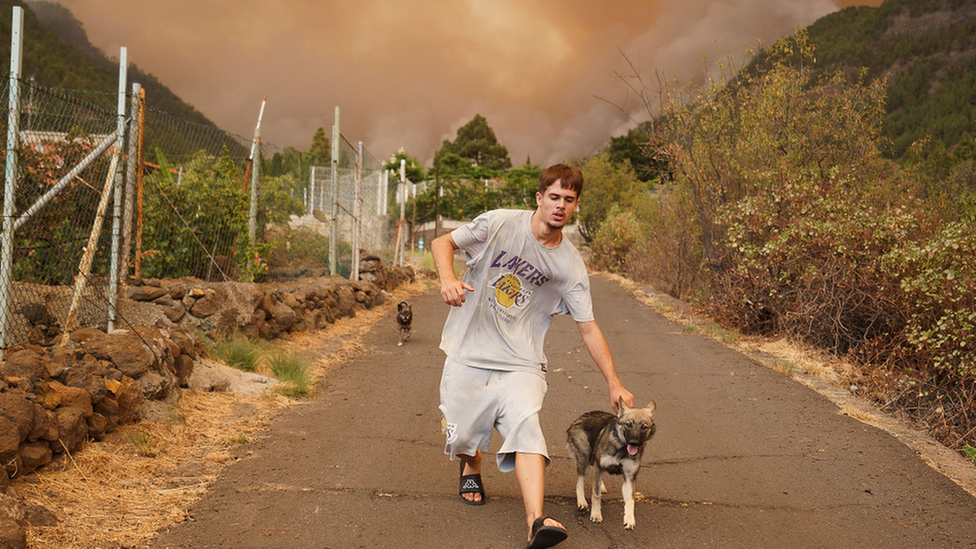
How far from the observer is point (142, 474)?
215 inches

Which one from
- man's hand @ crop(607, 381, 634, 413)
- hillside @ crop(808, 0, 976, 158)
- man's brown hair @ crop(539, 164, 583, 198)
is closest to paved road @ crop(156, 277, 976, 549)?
man's hand @ crop(607, 381, 634, 413)

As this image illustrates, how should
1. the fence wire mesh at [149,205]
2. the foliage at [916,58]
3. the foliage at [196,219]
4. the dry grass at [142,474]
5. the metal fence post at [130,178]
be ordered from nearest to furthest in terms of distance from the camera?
the dry grass at [142,474]
the fence wire mesh at [149,205]
the metal fence post at [130,178]
the foliage at [196,219]
the foliage at [916,58]

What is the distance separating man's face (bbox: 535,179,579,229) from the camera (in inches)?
180

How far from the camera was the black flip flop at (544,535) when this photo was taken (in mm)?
4059

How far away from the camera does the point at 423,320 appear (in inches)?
601

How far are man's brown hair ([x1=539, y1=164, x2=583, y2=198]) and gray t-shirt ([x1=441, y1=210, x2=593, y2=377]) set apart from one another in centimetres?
28

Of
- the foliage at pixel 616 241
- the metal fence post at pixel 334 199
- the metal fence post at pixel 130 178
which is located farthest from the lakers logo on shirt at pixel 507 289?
the foliage at pixel 616 241

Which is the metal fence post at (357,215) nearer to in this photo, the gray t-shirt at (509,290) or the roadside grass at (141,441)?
the roadside grass at (141,441)

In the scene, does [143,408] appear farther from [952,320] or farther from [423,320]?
[423,320]

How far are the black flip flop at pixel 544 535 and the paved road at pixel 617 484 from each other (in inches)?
15.2

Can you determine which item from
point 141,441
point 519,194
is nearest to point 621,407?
point 141,441

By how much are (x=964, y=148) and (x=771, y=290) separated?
25.2 meters

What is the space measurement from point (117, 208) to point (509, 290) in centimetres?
507

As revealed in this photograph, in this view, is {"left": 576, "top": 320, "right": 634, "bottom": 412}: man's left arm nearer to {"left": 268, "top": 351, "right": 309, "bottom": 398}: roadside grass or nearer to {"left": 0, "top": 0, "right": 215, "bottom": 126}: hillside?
{"left": 268, "top": 351, "right": 309, "bottom": 398}: roadside grass
